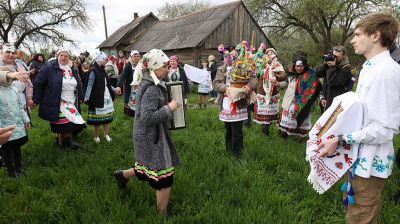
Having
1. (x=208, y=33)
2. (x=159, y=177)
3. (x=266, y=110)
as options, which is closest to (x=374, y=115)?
(x=159, y=177)

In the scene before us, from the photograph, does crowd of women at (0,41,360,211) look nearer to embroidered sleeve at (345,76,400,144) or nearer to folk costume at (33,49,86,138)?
folk costume at (33,49,86,138)

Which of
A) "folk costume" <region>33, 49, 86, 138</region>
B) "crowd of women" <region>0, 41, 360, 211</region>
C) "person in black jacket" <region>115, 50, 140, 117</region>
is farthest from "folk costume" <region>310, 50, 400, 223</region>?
"person in black jacket" <region>115, 50, 140, 117</region>

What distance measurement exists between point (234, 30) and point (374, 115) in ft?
63.6

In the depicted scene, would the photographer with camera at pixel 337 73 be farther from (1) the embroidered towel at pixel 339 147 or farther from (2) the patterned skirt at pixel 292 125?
(1) the embroidered towel at pixel 339 147

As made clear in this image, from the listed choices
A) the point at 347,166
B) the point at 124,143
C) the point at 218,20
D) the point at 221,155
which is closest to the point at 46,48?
the point at 218,20

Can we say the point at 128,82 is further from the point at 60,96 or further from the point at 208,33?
the point at 208,33

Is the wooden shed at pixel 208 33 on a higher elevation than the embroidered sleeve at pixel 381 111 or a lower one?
higher

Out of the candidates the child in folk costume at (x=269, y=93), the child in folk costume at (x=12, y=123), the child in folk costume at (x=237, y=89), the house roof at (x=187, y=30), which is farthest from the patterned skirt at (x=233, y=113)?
the house roof at (x=187, y=30)

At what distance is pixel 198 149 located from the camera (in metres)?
5.04

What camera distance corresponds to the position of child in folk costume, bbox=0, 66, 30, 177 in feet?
12.7

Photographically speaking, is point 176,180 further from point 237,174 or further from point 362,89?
point 362,89

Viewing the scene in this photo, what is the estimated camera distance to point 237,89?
4551 mm

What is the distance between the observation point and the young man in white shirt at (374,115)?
6.48ft

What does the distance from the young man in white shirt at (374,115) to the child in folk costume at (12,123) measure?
12.6ft
